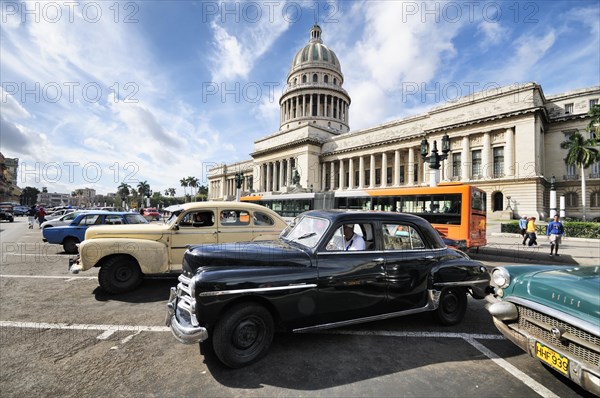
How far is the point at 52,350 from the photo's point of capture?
11.4 ft

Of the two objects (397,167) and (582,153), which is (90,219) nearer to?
(397,167)

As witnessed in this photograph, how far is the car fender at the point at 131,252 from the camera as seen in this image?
5613 millimetres

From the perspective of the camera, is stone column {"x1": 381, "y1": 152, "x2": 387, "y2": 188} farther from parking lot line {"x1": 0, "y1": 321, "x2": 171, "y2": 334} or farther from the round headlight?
parking lot line {"x1": 0, "y1": 321, "x2": 171, "y2": 334}

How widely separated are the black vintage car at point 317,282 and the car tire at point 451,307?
2 cm

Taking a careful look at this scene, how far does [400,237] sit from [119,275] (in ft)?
18.6

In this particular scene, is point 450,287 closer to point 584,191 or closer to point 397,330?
point 397,330

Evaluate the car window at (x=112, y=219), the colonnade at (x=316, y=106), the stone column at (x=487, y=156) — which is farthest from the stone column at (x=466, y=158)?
the car window at (x=112, y=219)

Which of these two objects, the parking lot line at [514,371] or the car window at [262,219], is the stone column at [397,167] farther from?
the parking lot line at [514,371]

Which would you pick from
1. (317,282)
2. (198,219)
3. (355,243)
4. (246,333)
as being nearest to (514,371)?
(355,243)

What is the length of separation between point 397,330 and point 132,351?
3593 mm

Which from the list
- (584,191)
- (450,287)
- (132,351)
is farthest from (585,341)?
(584,191)

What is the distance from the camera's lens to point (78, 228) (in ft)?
34.8

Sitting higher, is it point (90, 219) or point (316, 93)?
point (316, 93)

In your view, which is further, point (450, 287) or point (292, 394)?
point (450, 287)
